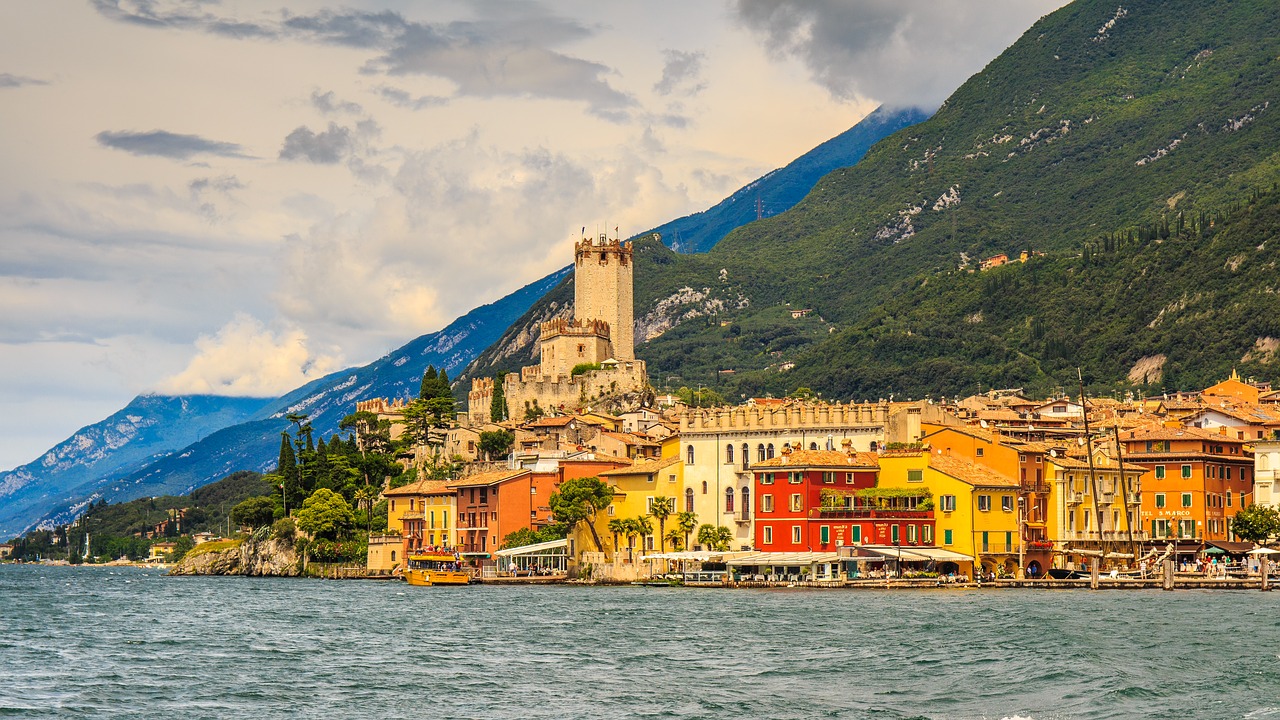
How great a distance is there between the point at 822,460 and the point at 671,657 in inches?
1733

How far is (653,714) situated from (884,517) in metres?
56.1

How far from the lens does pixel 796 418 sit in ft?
359

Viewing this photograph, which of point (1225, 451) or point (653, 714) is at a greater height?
point (1225, 451)

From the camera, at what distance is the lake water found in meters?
47.9

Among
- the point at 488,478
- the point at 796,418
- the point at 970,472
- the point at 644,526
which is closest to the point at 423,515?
the point at 488,478

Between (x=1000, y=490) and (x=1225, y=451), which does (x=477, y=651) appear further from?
(x=1225, y=451)

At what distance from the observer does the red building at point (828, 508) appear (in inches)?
3974

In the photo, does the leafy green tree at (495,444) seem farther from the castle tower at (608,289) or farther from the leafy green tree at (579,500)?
the castle tower at (608,289)

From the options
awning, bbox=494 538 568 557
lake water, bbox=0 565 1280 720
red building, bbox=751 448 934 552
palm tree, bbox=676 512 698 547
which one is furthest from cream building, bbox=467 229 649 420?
lake water, bbox=0 565 1280 720

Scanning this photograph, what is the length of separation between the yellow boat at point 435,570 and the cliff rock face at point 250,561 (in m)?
18.4

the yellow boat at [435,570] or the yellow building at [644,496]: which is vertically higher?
the yellow building at [644,496]

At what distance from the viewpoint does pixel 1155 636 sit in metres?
63.7

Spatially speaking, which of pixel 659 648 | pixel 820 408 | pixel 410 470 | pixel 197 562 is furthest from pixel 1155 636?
pixel 197 562

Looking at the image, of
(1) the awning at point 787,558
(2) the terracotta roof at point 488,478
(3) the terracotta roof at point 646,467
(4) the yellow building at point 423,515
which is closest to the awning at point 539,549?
(3) the terracotta roof at point 646,467
